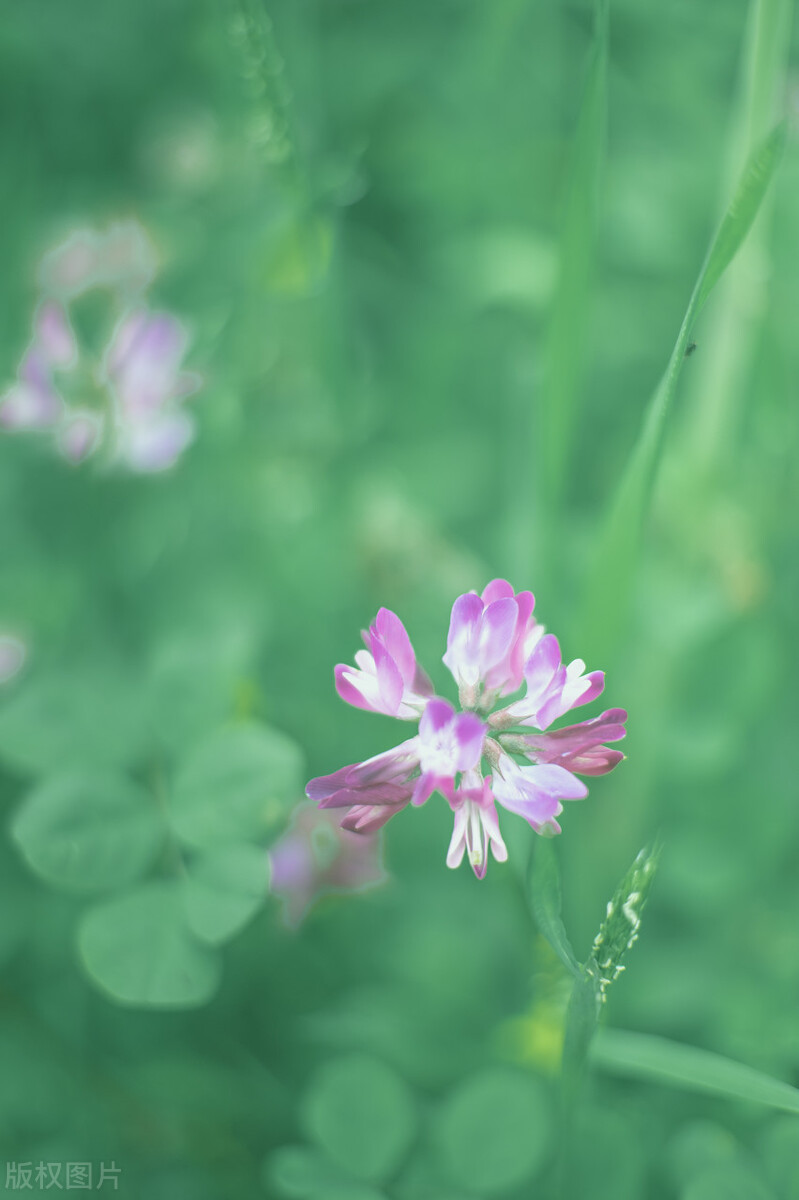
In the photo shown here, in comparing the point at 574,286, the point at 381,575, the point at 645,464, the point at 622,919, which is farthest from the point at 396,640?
the point at 381,575

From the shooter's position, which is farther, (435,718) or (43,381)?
(43,381)

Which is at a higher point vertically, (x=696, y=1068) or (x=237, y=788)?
(x=237, y=788)

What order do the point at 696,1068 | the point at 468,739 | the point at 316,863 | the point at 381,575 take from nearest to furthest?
the point at 468,739 < the point at 696,1068 < the point at 316,863 < the point at 381,575

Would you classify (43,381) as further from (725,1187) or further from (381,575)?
(725,1187)

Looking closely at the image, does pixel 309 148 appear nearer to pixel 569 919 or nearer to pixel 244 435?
pixel 244 435

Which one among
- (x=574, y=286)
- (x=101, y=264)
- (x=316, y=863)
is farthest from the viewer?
(x=101, y=264)

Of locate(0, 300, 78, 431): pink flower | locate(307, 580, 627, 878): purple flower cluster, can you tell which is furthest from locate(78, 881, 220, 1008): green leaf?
locate(0, 300, 78, 431): pink flower
